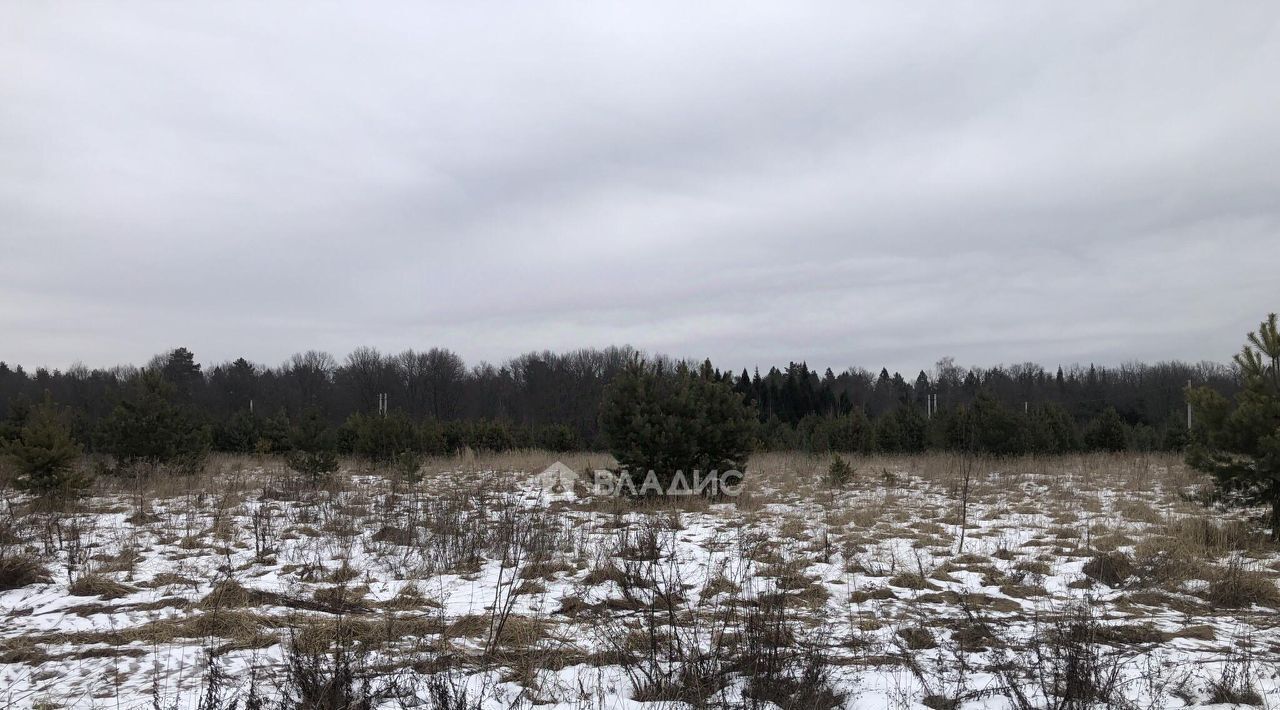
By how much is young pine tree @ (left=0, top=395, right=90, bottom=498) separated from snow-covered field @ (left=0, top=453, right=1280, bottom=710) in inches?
21.4

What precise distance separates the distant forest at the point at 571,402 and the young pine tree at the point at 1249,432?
38.1 ft

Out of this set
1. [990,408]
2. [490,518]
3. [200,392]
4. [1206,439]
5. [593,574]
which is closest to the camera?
[593,574]

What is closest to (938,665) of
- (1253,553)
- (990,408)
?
(1253,553)

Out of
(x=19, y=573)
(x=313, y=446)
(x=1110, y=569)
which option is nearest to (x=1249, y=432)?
(x=1110, y=569)

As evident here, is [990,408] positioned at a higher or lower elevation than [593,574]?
higher

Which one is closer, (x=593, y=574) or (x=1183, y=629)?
(x=1183, y=629)

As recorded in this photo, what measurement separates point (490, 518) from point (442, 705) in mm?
6967

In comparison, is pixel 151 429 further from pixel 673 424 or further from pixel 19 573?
pixel 673 424

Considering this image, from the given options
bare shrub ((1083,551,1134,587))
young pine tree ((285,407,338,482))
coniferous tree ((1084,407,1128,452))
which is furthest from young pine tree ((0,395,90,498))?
coniferous tree ((1084,407,1128,452))

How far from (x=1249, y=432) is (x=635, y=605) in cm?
758

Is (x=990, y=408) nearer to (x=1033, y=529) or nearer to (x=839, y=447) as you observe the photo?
(x=839, y=447)

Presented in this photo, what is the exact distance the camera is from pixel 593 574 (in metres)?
7.14

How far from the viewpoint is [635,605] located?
6.04 m

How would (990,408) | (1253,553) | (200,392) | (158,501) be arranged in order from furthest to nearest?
(200,392) < (990,408) < (158,501) < (1253,553)
